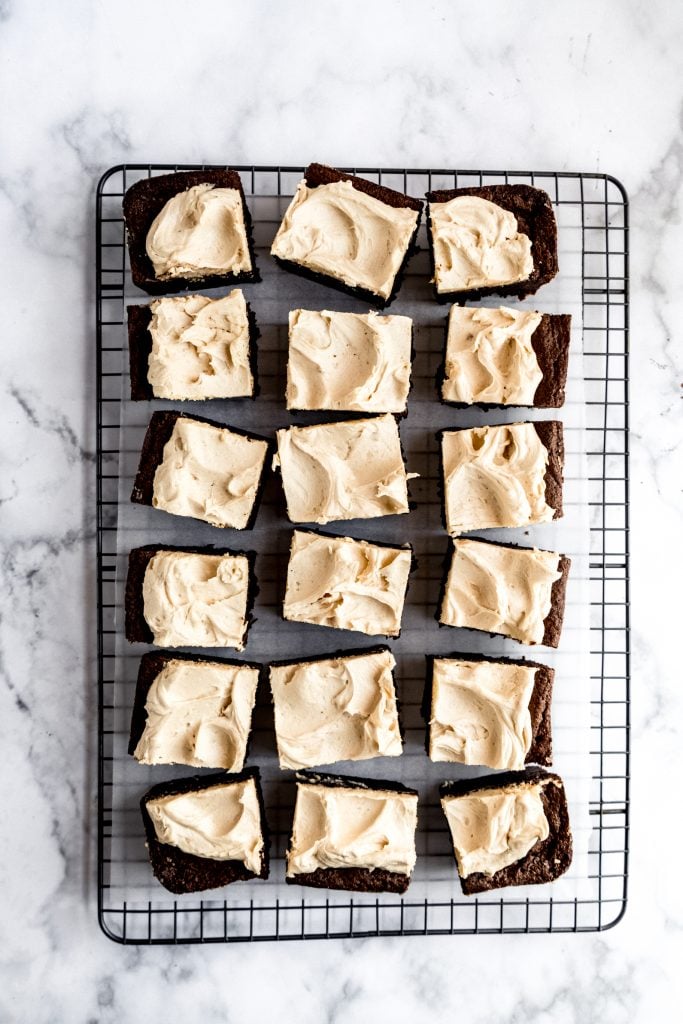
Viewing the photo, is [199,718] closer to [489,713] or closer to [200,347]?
[489,713]

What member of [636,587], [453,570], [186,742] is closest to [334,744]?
[186,742]

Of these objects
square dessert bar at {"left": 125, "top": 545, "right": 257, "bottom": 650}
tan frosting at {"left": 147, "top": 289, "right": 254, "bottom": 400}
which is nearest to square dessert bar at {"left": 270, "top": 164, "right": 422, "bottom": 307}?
tan frosting at {"left": 147, "top": 289, "right": 254, "bottom": 400}

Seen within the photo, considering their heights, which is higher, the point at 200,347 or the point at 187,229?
the point at 187,229

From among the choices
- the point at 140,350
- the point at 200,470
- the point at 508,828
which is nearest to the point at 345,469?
the point at 200,470

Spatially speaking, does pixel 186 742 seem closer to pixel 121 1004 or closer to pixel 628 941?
pixel 121 1004

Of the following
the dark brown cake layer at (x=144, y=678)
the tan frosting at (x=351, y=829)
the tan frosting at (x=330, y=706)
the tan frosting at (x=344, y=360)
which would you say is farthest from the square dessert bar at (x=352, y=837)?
the tan frosting at (x=344, y=360)

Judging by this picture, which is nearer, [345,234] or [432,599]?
[345,234]
